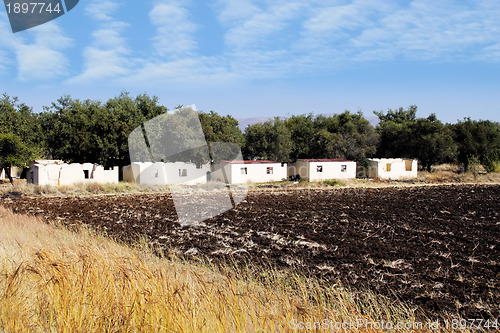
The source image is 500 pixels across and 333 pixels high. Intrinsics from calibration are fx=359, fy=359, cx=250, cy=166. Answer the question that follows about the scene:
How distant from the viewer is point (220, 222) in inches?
486

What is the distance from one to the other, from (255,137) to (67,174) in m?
15.8

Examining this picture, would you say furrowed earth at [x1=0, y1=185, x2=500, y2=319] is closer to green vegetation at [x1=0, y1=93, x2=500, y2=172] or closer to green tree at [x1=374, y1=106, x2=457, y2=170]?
green vegetation at [x1=0, y1=93, x2=500, y2=172]

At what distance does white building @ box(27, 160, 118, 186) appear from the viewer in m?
23.0

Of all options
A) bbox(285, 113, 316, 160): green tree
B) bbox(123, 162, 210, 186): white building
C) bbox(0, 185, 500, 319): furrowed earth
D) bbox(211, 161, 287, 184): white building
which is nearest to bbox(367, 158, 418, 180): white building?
bbox(285, 113, 316, 160): green tree

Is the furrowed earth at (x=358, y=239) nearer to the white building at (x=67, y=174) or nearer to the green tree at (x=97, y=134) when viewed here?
the white building at (x=67, y=174)

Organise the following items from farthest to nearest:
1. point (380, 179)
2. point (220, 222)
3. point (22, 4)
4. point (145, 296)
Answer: point (380, 179) → point (220, 222) → point (145, 296) → point (22, 4)

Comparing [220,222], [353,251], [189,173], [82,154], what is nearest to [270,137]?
[189,173]

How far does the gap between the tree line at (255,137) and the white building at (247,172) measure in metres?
2.90

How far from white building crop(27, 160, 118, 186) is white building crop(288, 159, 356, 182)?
1427 centimetres

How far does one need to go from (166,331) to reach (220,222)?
986cm

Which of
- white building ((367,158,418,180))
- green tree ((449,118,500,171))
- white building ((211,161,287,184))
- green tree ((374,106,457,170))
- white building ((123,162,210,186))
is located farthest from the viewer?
green tree ((449,118,500,171))

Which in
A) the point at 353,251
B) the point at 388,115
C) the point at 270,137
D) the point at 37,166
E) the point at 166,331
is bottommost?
the point at 353,251

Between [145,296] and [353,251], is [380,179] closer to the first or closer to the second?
[353,251]

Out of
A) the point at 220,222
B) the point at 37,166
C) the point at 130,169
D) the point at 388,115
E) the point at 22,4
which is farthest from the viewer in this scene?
the point at 388,115
